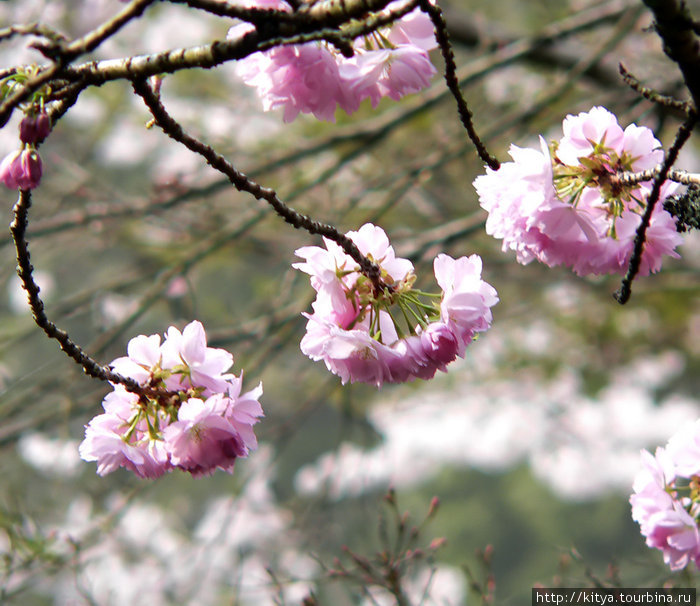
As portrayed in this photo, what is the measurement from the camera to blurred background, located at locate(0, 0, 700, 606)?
172cm

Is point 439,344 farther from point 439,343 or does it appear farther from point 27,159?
point 27,159

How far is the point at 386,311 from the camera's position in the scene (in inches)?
28.6

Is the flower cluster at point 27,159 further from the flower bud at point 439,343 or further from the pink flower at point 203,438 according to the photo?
the flower bud at point 439,343

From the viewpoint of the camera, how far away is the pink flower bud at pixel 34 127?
0.57 m

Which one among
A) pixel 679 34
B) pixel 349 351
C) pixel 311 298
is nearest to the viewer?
pixel 679 34

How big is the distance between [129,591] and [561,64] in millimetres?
5613

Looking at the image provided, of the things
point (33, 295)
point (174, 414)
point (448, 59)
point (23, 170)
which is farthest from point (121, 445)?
point (448, 59)

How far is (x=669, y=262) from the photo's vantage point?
4.05 m

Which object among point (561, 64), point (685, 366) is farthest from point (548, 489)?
point (561, 64)

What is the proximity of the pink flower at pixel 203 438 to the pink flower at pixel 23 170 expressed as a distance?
261 mm

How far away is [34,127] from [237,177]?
18cm

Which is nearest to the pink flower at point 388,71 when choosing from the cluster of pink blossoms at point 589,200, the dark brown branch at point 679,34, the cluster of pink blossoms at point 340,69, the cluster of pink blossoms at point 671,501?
the cluster of pink blossoms at point 340,69

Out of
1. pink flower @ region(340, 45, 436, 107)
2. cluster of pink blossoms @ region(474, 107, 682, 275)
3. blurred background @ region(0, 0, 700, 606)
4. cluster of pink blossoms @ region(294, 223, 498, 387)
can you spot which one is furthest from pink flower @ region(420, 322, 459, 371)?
blurred background @ region(0, 0, 700, 606)

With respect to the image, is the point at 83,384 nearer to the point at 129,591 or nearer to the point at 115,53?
the point at 115,53
